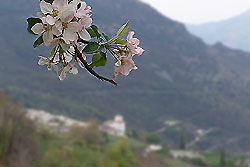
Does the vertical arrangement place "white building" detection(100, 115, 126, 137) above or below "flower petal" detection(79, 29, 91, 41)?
above

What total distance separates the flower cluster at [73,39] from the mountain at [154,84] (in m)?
24.7

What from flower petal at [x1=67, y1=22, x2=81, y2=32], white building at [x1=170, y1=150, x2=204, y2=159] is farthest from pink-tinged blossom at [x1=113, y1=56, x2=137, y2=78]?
white building at [x1=170, y1=150, x2=204, y2=159]

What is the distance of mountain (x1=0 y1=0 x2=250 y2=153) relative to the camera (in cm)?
3344

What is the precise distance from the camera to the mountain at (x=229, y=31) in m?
91.4

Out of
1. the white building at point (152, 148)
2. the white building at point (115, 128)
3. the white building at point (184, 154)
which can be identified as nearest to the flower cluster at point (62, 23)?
the white building at point (152, 148)

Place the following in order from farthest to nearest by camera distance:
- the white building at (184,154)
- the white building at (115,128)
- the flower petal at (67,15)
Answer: the white building at (115,128) < the white building at (184,154) < the flower petal at (67,15)

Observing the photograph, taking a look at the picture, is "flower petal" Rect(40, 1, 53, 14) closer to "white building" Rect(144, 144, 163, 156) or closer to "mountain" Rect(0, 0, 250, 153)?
"mountain" Rect(0, 0, 250, 153)

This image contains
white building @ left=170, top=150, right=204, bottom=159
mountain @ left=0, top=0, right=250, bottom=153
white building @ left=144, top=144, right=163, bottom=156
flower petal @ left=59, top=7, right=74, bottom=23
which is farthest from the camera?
mountain @ left=0, top=0, right=250, bottom=153

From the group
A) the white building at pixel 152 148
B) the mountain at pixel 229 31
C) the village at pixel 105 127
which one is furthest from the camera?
the mountain at pixel 229 31

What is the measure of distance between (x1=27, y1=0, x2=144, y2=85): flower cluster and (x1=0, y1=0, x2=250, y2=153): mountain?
80.9 ft

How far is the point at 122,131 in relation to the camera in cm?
3033

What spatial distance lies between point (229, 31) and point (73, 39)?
10272cm

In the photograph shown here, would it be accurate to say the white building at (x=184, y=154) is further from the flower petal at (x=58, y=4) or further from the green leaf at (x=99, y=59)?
the flower petal at (x=58, y=4)

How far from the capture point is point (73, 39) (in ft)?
1.45
